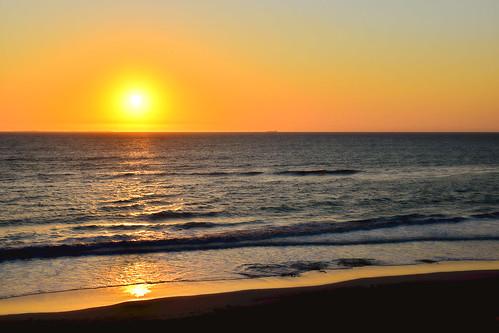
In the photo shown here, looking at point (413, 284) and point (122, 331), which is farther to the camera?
point (413, 284)

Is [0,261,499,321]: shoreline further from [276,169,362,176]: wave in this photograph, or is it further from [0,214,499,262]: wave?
[276,169,362,176]: wave

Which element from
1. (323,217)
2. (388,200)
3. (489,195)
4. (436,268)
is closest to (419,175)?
(489,195)

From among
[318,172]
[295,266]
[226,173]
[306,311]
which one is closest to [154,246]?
[295,266]

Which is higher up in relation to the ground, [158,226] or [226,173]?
[158,226]

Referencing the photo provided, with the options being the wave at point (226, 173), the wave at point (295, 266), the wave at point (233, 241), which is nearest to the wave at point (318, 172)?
the wave at point (226, 173)

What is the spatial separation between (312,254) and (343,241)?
3.19 m

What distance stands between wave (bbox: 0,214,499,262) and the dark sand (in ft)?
24.0

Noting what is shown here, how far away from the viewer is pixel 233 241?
937 inches

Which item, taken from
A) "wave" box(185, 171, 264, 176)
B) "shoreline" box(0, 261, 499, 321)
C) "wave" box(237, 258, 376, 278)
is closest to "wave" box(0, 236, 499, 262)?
"wave" box(237, 258, 376, 278)

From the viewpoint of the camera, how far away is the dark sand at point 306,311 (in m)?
12.6

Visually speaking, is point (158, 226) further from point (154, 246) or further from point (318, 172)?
point (318, 172)

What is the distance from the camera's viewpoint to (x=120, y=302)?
14883mm

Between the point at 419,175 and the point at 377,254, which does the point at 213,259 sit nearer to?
the point at 377,254

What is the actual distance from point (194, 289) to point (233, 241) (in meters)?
7.49
